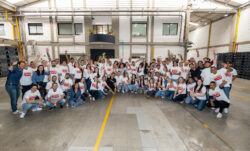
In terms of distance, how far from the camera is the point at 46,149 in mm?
3068

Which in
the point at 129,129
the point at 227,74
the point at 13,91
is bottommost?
the point at 129,129

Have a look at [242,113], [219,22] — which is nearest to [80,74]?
[242,113]

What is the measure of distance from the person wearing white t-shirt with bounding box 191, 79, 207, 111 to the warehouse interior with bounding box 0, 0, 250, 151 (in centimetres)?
30

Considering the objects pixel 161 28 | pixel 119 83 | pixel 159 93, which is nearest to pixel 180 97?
pixel 159 93

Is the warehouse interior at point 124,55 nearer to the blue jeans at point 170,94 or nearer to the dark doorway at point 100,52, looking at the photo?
the dark doorway at point 100,52

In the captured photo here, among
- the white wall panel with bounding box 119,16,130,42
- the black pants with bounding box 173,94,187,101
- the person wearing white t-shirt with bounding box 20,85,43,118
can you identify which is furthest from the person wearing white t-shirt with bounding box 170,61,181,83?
the white wall panel with bounding box 119,16,130,42

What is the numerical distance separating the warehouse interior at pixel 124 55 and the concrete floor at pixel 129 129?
0.09 ft

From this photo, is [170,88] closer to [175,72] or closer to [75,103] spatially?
[175,72]

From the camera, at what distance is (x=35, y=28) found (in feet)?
46.1

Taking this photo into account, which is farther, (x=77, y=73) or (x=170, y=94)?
(x=77, y=73)

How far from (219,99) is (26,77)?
855cm

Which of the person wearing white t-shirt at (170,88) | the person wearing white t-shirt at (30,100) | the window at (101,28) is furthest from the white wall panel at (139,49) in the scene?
the person wearing white t-shirt at (30,100)

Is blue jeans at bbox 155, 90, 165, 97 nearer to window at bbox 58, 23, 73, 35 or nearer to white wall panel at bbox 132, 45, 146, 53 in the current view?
white wall panel at bbox 132, 45, 146, 53

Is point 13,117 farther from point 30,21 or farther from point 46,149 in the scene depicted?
point 30,21
